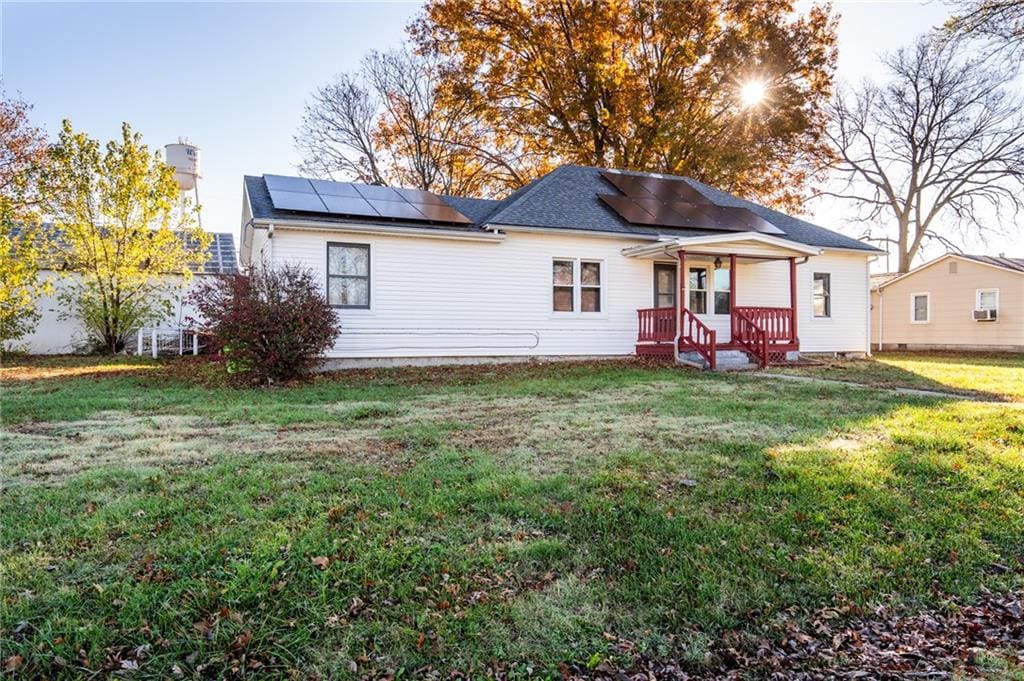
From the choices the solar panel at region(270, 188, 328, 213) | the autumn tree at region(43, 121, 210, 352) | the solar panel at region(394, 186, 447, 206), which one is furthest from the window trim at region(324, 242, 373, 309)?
the autumn tree at region(43, 121, 210, 352)

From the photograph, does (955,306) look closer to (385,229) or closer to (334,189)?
(385,229)

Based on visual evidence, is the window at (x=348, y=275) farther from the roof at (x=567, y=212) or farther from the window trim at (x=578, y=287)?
the window trim at (x=578, y=287)

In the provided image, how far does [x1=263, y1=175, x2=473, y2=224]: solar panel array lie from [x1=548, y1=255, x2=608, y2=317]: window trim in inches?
89.3

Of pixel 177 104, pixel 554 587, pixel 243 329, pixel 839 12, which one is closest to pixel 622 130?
pixel 839 12

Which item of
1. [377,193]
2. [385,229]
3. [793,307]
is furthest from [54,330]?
[793,307]

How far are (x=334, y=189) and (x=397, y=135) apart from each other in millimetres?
13016

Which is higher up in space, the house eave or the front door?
the house eave

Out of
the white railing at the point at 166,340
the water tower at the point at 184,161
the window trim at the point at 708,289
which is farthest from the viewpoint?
the water tower at the point at 184,161

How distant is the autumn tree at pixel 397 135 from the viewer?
952 inches

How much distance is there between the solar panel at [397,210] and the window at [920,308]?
2017cm

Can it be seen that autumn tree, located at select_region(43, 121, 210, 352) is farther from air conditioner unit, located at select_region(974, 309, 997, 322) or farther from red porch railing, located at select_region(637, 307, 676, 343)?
air conditioner unit, located at select_region(974, 309, 997, 322)

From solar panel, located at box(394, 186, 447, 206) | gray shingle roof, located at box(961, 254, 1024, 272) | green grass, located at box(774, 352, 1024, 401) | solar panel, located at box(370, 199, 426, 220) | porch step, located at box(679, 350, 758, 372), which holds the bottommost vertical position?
green grass, located at box(774, 352, 1024, 401)

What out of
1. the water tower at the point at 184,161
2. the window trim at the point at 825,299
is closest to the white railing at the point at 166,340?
the water tower at the point at 184,161

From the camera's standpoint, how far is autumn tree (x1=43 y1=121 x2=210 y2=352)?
1492cm
